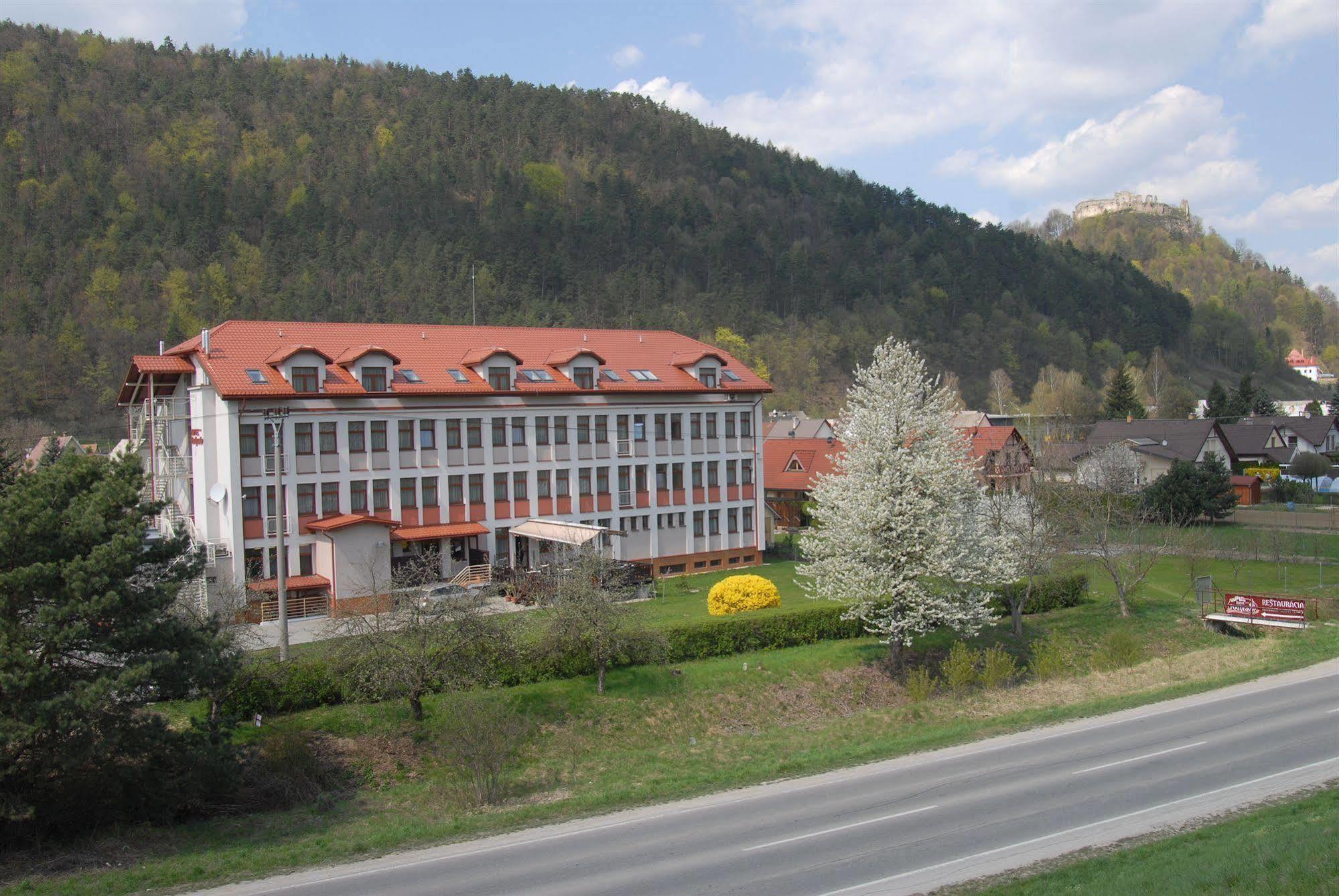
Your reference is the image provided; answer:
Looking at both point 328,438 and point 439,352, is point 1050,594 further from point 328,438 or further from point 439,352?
point 328,438

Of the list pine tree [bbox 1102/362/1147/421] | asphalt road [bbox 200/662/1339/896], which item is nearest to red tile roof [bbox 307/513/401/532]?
asphalt road [bbox 200/662/1339/896]

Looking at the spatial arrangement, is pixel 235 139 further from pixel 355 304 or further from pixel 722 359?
pixel 722 359

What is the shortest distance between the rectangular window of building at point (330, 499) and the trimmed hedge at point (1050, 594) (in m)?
24.5

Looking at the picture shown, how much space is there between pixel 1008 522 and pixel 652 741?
1704 cm

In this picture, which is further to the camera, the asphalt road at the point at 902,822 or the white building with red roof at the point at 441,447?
the white building with red roof at the point at 441,447

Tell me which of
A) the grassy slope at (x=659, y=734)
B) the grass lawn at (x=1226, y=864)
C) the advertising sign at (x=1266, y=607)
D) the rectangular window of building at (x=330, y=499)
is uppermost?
the rectangular window of building at (x=330, y=499)

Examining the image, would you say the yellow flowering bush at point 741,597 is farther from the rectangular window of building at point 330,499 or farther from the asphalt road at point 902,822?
the rectangular window of building at point 330,499

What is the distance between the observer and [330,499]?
127 feet

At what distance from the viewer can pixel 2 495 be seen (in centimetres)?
1980

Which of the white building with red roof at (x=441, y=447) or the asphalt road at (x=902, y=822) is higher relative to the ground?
the white building with red roof at (x=441, y=447)

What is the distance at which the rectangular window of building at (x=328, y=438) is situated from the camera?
38562 mm

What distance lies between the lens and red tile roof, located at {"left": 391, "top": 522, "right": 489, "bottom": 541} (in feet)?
129

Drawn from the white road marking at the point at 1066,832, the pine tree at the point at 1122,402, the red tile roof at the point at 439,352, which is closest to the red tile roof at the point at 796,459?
the red tile roof at the point at 439,352

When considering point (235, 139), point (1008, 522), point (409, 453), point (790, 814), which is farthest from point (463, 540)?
point (235, 139)
